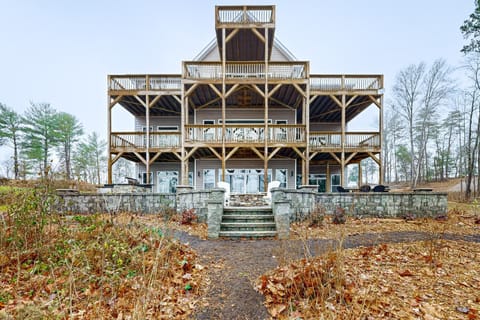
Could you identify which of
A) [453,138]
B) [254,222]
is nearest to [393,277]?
[254,222]

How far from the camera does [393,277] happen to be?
288 centimetres

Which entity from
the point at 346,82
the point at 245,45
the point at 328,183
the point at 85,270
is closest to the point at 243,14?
the point at 245,45

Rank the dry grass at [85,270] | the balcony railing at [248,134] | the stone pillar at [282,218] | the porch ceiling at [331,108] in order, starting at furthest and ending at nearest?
the porch ceiling at [331,108]
the balcony railing at [248,134]
the stone pillar at [282,218]
the dry grass at [85,270]

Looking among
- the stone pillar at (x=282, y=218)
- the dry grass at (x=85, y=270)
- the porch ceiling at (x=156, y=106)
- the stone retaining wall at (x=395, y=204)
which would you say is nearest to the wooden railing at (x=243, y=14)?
the porch ceiling at (x=156, y=106)

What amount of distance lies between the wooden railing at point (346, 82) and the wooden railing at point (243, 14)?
400 cm

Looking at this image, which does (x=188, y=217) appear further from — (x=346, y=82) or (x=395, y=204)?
(x=346, y=82)

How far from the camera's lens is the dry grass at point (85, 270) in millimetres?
2318

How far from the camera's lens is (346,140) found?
1223cm

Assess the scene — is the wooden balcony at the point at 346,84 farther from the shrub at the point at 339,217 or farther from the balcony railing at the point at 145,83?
the balcony railing at the point at 145,83

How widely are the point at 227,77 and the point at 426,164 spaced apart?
30.0 metres

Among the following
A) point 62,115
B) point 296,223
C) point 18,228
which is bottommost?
point 296,223

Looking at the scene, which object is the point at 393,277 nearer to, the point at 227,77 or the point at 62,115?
the point at 227,77

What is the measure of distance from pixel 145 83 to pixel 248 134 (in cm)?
671

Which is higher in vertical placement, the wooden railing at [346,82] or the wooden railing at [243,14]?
the wooden railing at [243,14]
